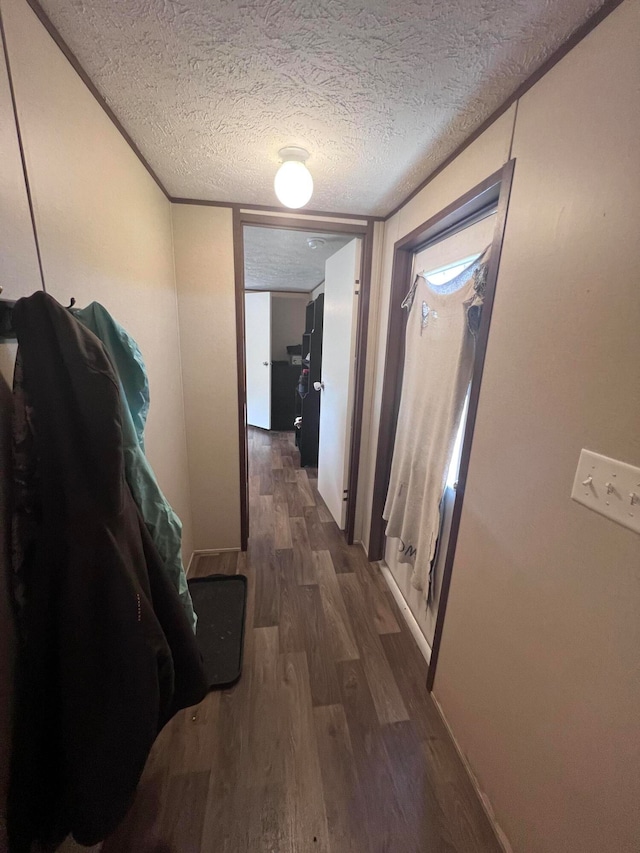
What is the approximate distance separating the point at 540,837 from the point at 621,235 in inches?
57.0

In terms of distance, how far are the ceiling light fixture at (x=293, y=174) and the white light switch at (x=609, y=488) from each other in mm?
1321

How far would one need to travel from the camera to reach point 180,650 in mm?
787

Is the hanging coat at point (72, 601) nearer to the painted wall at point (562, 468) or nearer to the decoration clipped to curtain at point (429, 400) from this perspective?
the painted wall at point (562, 468)

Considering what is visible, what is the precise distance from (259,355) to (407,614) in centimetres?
374

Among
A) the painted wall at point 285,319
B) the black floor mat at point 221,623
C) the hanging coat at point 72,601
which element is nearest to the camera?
the hanging coat at point 72,601

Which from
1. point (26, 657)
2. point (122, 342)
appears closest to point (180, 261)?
point (122, 342)

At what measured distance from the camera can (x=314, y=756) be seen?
114cm

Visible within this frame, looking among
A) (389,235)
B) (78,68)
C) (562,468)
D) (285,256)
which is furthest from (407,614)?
(285,256)

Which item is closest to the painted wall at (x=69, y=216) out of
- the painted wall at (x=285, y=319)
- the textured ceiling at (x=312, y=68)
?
the textured ceiling at (x=312, y=68)

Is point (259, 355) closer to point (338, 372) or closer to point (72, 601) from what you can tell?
point (338, 372)

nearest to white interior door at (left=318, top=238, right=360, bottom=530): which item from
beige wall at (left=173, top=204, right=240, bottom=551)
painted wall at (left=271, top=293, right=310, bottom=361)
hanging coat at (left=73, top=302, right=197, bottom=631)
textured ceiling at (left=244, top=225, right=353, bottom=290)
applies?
textured ceiling at (left=244, top=225, right=353, bottom=290)

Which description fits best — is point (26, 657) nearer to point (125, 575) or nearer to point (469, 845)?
point (125, 575)

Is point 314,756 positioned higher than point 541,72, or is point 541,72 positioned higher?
point 541,72

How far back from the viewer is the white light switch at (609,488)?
2.02ft
